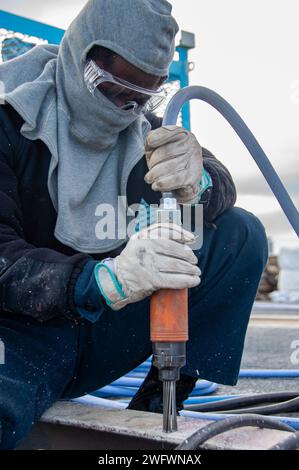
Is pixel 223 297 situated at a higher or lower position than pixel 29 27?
lower

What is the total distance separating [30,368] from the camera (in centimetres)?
148

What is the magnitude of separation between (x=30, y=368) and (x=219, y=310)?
558 mm

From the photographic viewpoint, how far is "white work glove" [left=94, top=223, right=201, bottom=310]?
4.12ft

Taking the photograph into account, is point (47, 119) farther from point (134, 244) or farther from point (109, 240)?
point (134, 244)

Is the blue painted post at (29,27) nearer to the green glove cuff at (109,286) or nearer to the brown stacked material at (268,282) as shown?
the green glove cuff at (109,286)

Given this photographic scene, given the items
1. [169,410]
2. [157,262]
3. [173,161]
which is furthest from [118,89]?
[169,410]

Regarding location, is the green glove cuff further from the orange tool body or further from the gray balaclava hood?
the gray balaclava hood

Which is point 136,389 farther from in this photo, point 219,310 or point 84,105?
point 84,105

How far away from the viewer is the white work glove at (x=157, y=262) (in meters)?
1.26

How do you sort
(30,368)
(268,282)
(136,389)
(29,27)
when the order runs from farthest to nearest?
(268,282)
(29,27)
(136,389)
(30,368)

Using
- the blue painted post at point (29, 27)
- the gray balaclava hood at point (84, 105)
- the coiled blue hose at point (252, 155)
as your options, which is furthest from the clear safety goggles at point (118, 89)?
the blue painted post at point (29, 27)

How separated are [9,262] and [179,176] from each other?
43 centimetres

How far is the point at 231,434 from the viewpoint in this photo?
1.30 metres

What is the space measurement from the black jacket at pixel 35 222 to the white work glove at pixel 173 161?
0.78 feet
